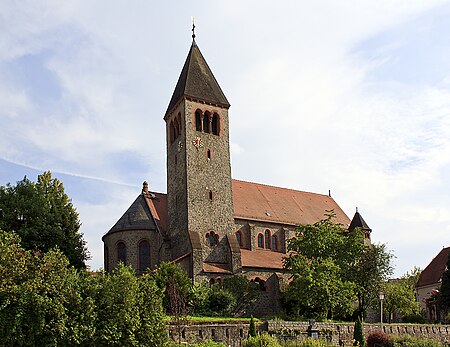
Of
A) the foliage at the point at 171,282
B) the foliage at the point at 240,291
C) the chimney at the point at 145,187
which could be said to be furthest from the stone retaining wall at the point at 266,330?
the chimney at the point at 145,187

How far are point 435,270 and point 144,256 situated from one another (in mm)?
38045

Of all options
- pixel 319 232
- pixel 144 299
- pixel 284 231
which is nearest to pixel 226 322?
pixel 144 299

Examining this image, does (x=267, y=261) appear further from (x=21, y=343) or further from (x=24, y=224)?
(x=21, y=343)

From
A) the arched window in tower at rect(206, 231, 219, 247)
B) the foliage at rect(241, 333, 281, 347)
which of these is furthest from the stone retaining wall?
the arched window in tower at rect(206, 231, 219, 247)

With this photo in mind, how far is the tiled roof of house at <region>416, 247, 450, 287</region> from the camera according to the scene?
71.3m

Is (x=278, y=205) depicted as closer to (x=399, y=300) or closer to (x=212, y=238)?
(x=212, y=238)

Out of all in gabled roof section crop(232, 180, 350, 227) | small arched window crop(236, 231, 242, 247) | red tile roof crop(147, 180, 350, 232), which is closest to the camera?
small arched window crop(236, 231, 242, 247)

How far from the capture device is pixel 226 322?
39.6m

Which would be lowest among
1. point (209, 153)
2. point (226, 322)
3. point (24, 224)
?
point (226, 322)

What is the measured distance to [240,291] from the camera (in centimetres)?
4944

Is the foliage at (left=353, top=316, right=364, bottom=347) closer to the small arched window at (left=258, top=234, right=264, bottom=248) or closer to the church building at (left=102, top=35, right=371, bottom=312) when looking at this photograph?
the church building at (left=102, top=35, right=371, bottom=312)

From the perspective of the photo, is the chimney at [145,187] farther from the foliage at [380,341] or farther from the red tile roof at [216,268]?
the foliage at [380,341]

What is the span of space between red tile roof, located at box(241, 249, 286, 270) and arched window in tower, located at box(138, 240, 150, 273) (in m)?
8.60

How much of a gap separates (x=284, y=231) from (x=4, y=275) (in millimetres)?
35672
